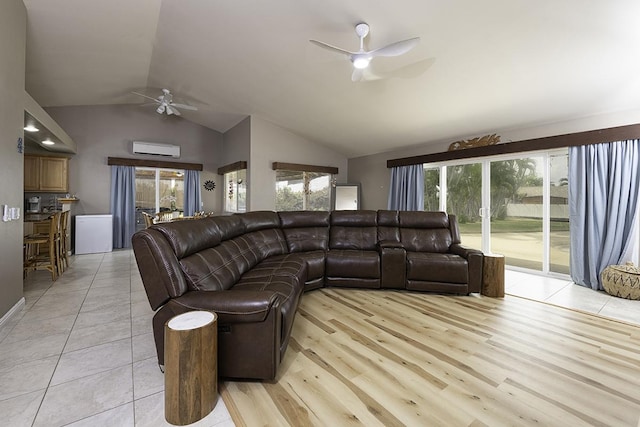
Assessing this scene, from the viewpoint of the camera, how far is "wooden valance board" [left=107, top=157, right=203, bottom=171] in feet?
20.8

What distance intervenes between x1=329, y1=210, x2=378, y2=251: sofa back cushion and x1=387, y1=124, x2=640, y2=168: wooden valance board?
7.05ft

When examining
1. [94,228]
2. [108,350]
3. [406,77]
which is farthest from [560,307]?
[94,228]

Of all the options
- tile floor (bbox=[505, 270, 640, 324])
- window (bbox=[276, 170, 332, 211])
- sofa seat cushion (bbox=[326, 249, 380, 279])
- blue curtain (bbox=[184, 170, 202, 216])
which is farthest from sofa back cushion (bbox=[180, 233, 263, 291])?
blue curtain (bbox=[184, 170, 202, 216])

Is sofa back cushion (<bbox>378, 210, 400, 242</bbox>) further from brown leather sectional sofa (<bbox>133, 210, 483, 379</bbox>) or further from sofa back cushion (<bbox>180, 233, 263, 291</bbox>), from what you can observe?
sofa back cushion (<bbox>180, 233, 263, 291</bbox>)

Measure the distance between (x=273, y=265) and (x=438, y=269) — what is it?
6.47ft

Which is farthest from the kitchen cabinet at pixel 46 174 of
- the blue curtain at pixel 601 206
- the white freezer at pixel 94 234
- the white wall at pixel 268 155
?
the blue curtain at pixel 601 206

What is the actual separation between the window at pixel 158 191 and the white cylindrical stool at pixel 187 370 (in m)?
5.96

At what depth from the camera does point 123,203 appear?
6.48 m

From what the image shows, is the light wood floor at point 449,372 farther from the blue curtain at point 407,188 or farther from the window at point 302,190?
the window at point 302,190

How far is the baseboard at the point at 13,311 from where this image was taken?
2410 mm

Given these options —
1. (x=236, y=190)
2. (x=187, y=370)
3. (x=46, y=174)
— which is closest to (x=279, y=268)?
(x=187, y=370)

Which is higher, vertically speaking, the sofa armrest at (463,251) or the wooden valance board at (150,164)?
the wooden valance board at (150,164)

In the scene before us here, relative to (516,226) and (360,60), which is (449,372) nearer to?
(360,60)

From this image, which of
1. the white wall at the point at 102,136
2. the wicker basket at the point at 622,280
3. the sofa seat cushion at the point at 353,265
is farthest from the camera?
the white wall at the point at 102,136
